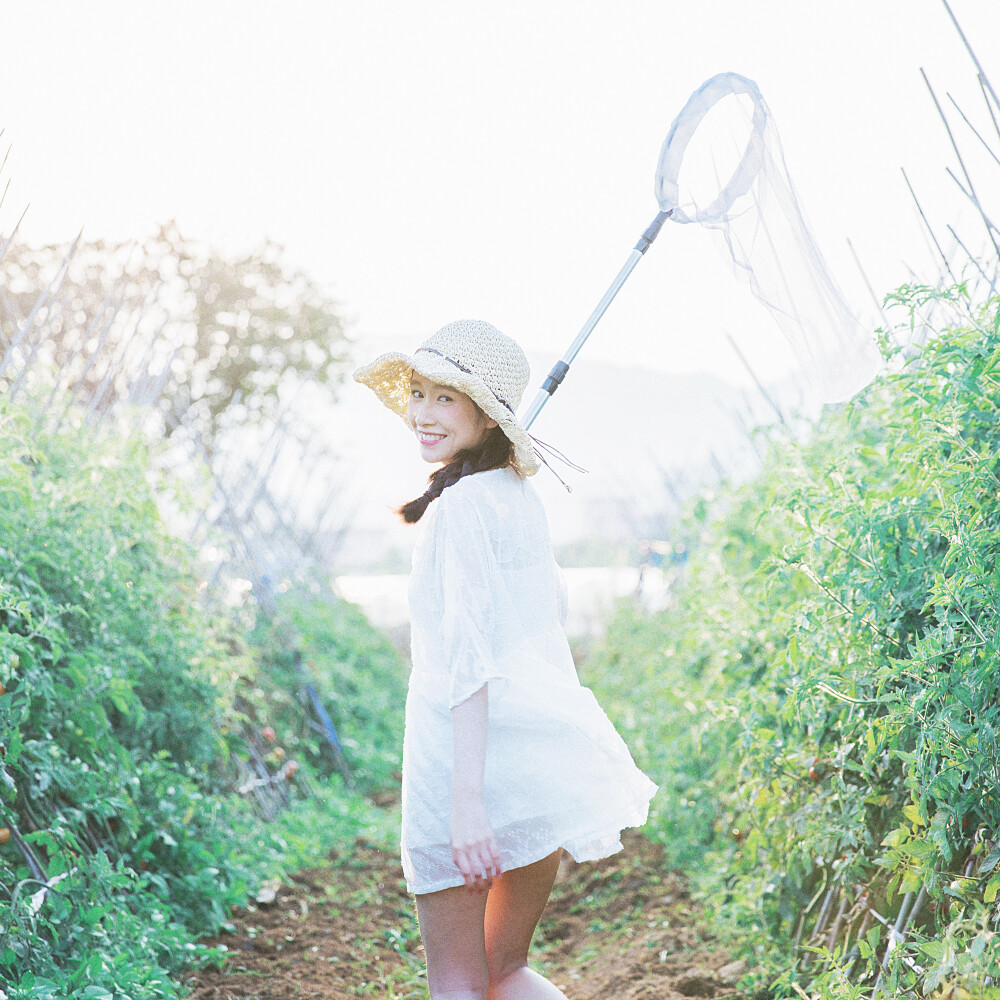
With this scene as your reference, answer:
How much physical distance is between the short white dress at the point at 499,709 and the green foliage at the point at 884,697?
1.63 ft

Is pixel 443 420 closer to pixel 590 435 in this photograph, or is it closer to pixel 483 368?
pixel 483 368

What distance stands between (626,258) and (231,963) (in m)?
2.14

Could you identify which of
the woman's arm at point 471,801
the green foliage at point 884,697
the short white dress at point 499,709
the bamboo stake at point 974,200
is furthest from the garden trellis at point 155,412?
the bamboo stake at point 974,200

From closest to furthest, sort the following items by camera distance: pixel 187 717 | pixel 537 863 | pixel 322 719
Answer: pixel 537 863 < pixel 187 717 < pixel 322 719

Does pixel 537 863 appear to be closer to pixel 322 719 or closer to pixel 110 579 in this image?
pixel 110 579

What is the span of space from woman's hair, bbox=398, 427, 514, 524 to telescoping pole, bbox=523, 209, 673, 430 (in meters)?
0.16

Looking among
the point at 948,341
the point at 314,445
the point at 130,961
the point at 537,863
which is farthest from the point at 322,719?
the point at 314,445

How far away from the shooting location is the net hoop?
212cm

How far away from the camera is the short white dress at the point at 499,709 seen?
1.59 meters

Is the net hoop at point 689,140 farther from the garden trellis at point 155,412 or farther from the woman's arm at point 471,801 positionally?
the garden trellis at point 155,412

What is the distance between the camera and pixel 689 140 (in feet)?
6.99

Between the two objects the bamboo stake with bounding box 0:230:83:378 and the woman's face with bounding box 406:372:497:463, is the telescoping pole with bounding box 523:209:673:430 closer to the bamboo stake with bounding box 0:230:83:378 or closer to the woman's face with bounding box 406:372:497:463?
the woman's face with bounding box 406:372:497:463

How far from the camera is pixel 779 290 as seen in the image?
2131 millimetres

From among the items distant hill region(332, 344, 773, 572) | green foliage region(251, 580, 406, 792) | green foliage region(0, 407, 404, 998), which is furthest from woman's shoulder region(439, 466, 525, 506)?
distant hill region(332, 344, 773, 572)
